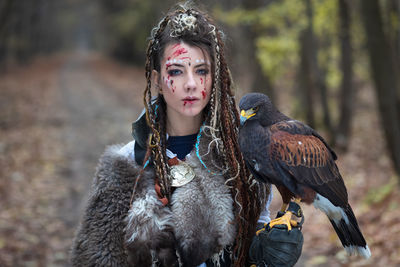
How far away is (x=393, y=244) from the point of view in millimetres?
5719

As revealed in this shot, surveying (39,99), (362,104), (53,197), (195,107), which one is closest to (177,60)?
(195,107)

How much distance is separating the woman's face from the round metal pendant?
335mm

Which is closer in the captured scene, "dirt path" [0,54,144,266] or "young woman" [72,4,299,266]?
"young woman" [72,4,299,266]

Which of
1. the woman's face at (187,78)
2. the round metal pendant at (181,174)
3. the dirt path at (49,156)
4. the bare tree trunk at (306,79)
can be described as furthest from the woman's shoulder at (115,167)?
the bare tree trunk at (306,79)

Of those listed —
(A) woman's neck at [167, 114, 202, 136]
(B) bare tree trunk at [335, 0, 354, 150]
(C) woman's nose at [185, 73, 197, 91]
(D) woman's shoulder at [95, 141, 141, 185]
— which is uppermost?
(C) woman's nose at [185, 73, 197, 91]

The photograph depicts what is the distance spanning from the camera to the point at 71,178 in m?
9.54

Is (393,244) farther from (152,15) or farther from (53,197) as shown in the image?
(152,15)

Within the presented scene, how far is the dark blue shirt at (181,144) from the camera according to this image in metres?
2.70

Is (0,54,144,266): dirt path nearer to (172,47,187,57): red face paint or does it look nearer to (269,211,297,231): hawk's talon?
(172,47,187,57): red face paint

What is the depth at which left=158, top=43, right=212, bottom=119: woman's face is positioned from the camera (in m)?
2.50

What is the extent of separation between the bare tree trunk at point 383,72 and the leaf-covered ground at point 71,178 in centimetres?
Answer: 101

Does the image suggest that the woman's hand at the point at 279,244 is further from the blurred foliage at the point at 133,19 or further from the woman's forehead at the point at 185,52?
the blurred foliage at the point at 133,19

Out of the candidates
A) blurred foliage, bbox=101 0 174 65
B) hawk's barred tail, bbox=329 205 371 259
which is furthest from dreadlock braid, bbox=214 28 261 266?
blurred foliage, bbox=101 0 174 65

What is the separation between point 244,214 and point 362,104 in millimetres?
16950
